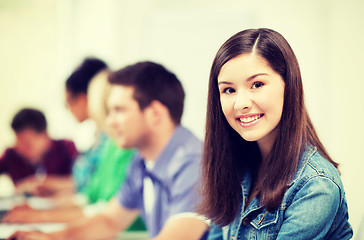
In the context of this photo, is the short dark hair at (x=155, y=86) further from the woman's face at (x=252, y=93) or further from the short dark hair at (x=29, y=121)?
the short dark hair at (x=29, y=121)

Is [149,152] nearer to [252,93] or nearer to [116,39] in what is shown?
[252,93]

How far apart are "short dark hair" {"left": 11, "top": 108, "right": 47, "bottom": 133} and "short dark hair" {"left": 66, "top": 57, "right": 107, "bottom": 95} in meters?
0.43

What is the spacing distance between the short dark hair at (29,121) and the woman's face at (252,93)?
220 centimetres

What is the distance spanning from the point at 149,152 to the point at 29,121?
1526 millimetres

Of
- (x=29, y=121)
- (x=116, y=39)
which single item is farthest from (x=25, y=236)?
(x=116, y=39)

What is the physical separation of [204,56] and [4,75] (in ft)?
6.45

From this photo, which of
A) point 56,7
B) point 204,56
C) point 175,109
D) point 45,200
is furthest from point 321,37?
point 56,7

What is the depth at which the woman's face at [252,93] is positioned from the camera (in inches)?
32.3

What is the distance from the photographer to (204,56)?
10.4 feet

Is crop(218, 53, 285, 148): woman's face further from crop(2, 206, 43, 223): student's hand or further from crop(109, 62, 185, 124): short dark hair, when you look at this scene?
crop(2, 206, 43, 223): student's hand

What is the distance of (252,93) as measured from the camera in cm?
83

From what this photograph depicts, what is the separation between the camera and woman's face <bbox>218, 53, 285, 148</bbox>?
0.82m

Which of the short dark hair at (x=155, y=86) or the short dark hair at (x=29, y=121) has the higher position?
the short dark hair at (x=155, y=86)

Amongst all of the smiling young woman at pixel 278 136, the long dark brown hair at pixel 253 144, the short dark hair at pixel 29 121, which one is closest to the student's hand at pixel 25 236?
the long dark brown hair at pixel 253 144
